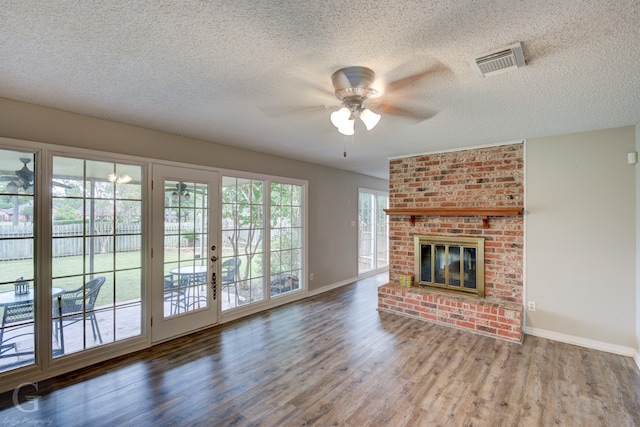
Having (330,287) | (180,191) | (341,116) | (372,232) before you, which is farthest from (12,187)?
(372,232)

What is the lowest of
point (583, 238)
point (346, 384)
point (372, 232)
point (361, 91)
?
point (346, 384)

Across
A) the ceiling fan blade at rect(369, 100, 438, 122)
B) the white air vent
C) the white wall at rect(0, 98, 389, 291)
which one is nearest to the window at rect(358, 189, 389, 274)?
the white wall at rect(0, 98, 389, 291)

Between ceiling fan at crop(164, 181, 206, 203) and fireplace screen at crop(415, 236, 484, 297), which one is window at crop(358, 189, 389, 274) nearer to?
fireplace screen at crop(415, 236, 484, 297)

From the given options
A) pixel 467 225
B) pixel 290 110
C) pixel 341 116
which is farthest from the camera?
pixel 467 225

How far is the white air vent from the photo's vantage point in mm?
1772

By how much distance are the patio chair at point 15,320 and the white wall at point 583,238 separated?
5.28 metres

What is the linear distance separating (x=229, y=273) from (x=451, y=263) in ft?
10.4

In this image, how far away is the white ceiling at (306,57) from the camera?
146 centimetres

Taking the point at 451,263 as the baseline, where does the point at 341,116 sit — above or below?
above

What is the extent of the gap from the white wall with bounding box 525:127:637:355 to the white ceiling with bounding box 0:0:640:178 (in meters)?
0.51

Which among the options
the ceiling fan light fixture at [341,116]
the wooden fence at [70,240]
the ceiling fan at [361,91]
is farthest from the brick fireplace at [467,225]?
the wooden fence at [70,240]

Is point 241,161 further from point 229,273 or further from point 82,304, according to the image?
point 82,304

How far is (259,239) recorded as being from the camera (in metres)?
4.68

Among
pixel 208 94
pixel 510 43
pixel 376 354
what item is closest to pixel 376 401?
pixel 376 354
